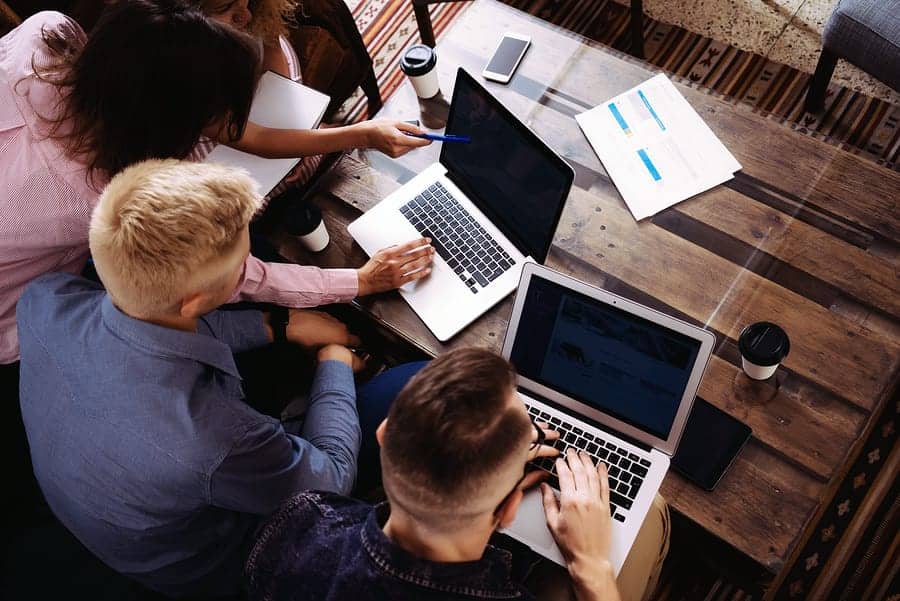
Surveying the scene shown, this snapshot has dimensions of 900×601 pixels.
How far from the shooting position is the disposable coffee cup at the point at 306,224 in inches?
62.8

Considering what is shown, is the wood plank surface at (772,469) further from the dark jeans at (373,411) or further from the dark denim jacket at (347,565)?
the dark jeans at (373,411)

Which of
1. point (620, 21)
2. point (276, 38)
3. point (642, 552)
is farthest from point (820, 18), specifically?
point (642, 552)

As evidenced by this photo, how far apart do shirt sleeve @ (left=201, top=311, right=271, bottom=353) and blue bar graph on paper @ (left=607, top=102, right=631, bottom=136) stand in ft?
3.11

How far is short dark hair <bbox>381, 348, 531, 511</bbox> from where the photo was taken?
1.02m

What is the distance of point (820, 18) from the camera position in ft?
8.60

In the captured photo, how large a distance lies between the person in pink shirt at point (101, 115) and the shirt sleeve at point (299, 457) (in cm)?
23

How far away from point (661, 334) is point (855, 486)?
105 centimetres

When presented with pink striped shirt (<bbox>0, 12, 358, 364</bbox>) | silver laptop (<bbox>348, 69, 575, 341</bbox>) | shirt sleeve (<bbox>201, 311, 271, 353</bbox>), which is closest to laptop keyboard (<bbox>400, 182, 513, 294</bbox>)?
silver laptop (<bbox>348, 69, 575, 341</bbox>)

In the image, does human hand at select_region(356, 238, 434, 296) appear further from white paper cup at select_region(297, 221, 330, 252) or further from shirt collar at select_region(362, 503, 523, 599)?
shirt collar at select_region(362, 503, 523, 599)

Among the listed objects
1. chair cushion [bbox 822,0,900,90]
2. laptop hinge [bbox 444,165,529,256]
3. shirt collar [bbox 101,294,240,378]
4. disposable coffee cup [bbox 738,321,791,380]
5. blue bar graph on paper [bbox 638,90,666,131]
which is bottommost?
shirt collar [bbox 101,294,240,378]

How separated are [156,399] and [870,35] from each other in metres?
2.00

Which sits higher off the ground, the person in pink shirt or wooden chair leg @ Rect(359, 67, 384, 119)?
the person in pink shirt

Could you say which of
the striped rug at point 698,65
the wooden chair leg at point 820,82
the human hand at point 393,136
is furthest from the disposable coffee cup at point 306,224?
the wooden chair leg at point 820,82

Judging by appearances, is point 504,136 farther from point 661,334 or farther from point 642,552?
point 642,552
